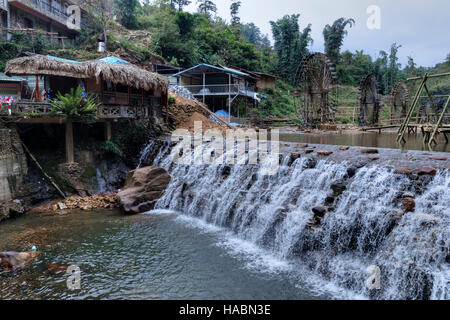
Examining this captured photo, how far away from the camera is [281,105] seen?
3403cm

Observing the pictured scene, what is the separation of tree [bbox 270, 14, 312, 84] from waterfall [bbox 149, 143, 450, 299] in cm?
3565

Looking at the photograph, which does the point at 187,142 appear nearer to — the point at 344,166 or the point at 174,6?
the point at 344,166

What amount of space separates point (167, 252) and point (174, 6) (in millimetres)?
41603

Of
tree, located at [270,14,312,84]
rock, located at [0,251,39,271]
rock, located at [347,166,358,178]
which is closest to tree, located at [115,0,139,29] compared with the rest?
tree, located at [270,14,312,84]

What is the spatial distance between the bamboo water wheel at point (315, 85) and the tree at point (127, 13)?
22725 mm

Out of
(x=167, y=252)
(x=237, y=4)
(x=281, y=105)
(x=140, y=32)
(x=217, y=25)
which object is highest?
(x=237, y=4)

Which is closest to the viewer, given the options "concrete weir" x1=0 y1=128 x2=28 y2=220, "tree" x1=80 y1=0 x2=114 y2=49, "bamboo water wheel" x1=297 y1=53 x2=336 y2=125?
"concrete weir" x1=0 y1=128 x2=28 y2=220

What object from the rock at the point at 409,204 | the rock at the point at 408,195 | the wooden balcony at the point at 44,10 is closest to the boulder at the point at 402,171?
the rock at the point at 408,195

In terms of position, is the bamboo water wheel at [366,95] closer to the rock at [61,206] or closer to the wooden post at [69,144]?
the wooden post at [69,144]

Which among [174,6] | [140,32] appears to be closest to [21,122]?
[140,32]

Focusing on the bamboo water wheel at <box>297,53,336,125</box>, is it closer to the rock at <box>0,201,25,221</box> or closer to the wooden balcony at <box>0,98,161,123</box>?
the wooden balcony at <box>0,98,161,123</box>

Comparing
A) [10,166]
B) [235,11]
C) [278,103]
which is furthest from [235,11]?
[10,166]

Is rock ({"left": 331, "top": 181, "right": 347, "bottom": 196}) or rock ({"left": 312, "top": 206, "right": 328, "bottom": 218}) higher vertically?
rock ({"left": 331, "top": 181, "right": 347, "bottom": 196})

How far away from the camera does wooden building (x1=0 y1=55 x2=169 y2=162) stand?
10758 millimetres
